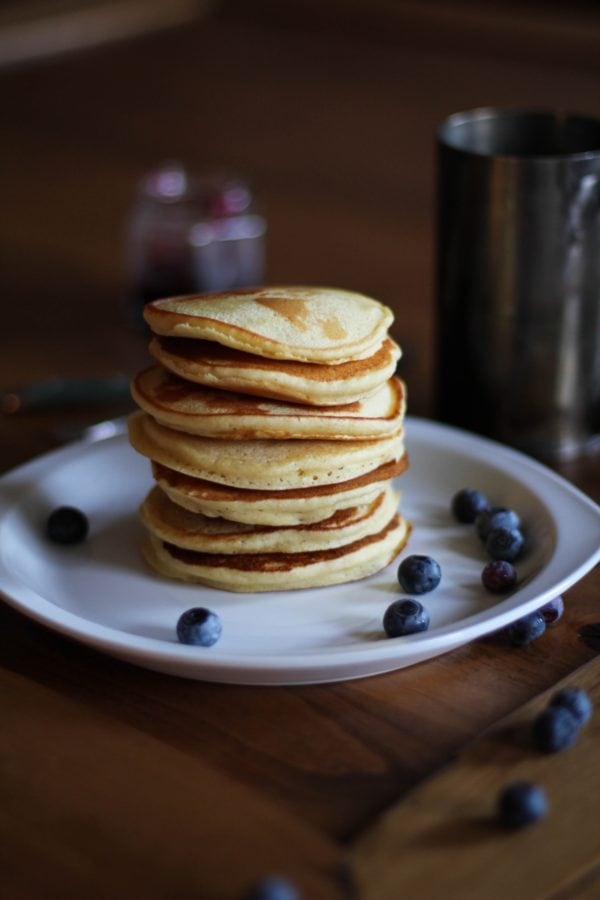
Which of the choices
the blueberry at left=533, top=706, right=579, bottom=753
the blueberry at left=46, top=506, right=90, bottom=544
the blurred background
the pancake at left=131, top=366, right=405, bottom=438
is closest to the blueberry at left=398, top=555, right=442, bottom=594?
the pancake at left=131, top=366, right=405, bottom=438

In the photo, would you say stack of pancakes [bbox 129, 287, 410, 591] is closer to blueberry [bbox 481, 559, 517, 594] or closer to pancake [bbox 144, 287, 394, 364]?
pancake [bbox 144, 287, 394, 364]

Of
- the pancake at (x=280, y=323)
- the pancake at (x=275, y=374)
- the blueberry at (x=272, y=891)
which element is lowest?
the blueberry at (x=272, y=891)

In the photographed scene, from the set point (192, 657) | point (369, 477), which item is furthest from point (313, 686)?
point (369, 477)

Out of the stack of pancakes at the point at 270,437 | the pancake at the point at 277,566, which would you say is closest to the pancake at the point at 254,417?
the stack of pancakes at the point at 270,437

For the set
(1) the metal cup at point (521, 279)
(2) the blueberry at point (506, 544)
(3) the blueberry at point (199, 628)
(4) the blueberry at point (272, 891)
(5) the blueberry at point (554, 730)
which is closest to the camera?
(4) the blueberry at point (272, 891)

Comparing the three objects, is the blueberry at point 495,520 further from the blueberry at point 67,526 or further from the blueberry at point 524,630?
the blueberry at point 67,526

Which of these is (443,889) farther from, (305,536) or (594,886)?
(305,536)

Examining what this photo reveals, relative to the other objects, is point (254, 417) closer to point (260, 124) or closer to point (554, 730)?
point (554, 730)
